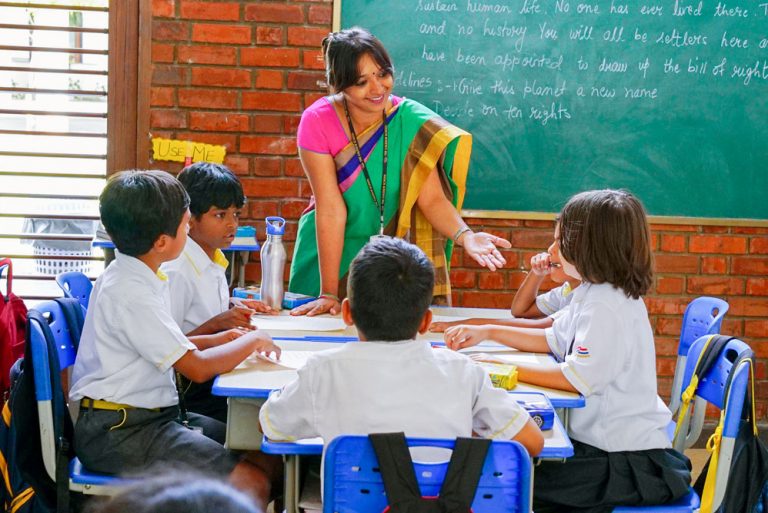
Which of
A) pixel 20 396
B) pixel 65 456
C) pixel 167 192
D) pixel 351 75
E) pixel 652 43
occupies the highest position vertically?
pixel 652 43

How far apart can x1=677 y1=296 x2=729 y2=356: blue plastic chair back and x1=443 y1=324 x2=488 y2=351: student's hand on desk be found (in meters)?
0.72

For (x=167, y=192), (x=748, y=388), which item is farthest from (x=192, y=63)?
(x=748, y=388)

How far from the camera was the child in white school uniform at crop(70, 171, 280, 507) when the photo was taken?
2195mm

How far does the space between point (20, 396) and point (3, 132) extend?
1989 millimetres

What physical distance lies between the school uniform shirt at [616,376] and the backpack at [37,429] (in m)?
1.16

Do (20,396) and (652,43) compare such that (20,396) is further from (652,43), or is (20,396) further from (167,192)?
(652,43)

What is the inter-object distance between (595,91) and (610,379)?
1.99m

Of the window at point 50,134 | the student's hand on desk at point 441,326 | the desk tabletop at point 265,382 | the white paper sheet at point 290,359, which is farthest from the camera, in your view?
the window at point 50,134

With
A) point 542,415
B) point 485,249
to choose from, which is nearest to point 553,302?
point 485,249

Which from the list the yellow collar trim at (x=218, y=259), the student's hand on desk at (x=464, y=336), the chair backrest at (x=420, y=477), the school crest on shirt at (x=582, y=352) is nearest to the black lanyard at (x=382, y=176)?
the yellow collar trim at (x=218, y=259)

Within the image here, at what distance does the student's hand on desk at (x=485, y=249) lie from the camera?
2.80m

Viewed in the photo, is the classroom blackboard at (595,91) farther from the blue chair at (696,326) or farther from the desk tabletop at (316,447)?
the desk tabletop at (316,447)

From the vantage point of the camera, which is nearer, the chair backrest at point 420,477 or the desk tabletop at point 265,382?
the chair backrest at point 420,477

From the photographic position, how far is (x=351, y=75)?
9.61ft
